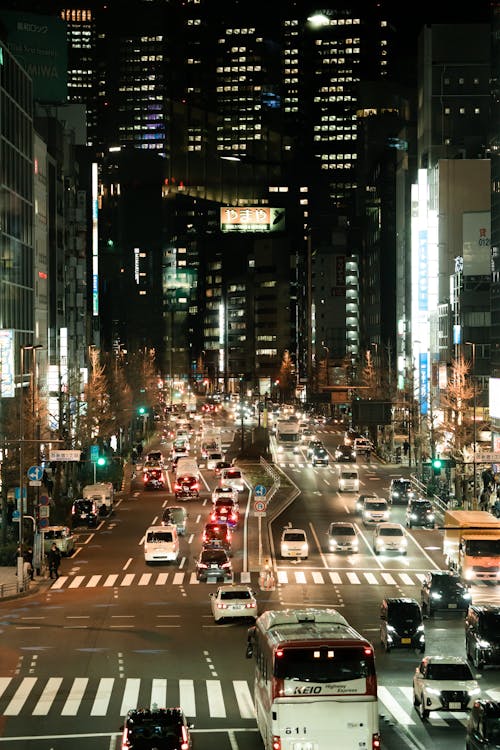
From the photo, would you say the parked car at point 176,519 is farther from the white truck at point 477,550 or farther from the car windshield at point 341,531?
the white truck at point 477,550

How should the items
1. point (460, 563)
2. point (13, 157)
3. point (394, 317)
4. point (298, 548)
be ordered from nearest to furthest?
point (460, 563), point (298, 548), point (13, 157), point (394, 317)

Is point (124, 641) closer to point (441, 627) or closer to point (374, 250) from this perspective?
point (441, 627)

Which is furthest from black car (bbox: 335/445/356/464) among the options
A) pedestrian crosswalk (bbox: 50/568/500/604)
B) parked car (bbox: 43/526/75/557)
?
pedestrian crosswalk (bbox: 50/568/500/604)

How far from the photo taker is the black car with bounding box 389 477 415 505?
75.2 metres

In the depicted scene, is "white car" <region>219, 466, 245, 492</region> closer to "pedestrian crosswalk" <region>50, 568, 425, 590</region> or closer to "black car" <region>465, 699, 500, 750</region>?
"pedestrian crosswalk" <region>50, 568, 425, 590</region>

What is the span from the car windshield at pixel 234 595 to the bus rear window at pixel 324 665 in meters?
17.8

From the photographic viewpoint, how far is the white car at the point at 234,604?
3819 centimetres

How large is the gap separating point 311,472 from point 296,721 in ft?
254

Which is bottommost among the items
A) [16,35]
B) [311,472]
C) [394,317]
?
[311,472]

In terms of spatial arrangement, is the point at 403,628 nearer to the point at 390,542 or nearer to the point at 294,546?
the point at 294,546

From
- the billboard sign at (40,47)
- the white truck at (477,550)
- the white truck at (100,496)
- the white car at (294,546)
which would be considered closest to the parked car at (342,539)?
the white car at (294,546)

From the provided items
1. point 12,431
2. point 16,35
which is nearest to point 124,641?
point 12,431


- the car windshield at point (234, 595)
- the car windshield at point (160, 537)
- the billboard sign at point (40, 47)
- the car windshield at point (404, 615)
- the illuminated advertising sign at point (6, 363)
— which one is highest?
the billboard sign at point (40, 47)

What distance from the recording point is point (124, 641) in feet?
116
